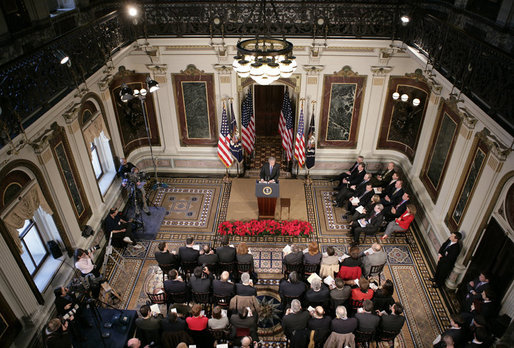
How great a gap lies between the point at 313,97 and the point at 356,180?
2.61m

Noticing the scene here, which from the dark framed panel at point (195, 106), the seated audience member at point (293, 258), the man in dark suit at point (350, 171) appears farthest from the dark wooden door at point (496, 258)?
the dark framed panel at point (195, 106)

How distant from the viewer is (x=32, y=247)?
712cm

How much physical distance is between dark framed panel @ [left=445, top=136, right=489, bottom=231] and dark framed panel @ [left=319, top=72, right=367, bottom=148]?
148 inches

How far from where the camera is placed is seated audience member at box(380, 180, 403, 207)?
31.2ft

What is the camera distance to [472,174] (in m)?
7.46

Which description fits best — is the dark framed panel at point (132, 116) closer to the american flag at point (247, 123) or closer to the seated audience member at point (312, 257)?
the american flag at point (247, 123)

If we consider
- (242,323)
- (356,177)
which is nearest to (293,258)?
(242,323)

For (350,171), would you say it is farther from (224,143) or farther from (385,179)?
(224,143)

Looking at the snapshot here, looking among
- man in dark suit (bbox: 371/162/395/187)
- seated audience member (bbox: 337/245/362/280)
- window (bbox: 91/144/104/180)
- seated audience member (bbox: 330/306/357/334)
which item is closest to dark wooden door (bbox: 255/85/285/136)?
man in dark suit (bbox: 371/162/395/187)

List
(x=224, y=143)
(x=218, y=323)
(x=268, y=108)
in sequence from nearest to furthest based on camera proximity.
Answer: (x=218, y=323) < (x=224, y=143) < (x=268, y=108)

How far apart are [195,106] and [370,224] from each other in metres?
5.82

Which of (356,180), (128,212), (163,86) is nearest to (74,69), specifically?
(163,86)

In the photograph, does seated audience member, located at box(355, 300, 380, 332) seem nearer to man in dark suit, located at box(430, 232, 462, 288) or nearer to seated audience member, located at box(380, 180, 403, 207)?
man in dark suit, located at box(430, 232, 462, 288)

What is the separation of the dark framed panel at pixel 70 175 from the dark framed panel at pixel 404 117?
812 centimetres
